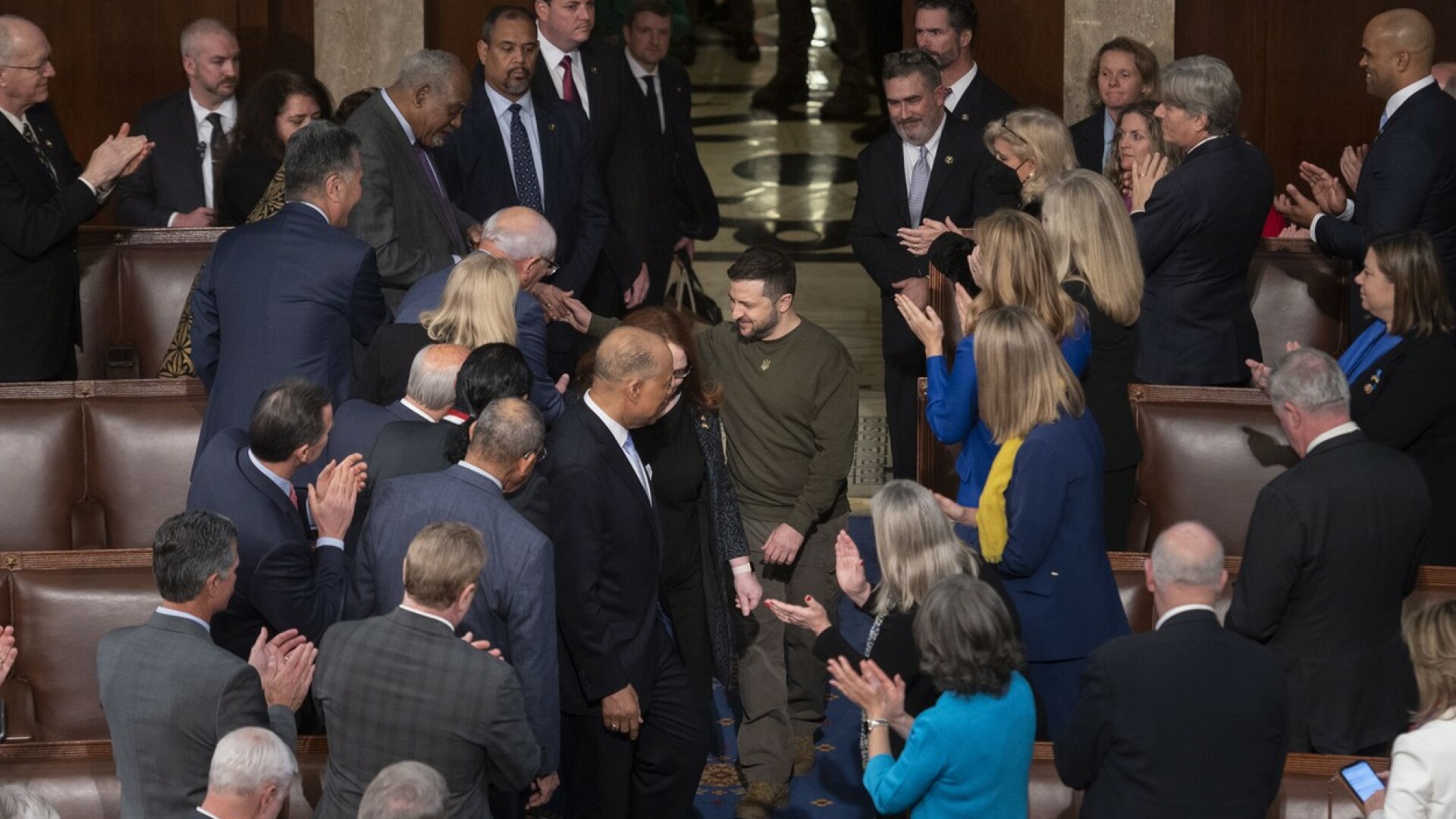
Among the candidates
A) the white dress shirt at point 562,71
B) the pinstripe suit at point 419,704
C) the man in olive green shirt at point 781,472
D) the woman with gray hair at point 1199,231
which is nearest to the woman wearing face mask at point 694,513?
the man in olive green shirt at point 781,472

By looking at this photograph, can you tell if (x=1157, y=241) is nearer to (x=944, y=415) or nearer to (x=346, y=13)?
(x=944, y=415)

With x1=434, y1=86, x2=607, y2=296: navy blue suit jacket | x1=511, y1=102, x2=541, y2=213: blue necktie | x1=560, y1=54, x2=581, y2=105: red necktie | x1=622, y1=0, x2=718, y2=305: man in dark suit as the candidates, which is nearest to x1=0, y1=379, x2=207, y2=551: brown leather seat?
x1=434, y1=86, x2=607, y2=296: navy blue suit jacket

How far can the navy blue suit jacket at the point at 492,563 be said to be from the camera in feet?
14.6

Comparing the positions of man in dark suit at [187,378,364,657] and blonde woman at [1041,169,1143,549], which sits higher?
blonde woman at [1041,169,1143,549]

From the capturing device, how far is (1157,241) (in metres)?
6.35

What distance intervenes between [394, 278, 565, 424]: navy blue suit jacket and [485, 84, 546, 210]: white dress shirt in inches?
65.2

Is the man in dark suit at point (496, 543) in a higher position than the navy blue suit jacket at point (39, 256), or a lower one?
lower

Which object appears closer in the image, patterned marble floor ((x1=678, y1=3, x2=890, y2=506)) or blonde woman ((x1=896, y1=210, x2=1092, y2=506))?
blonde woman ((x1=896, y1=210, x2=1092, y2=506))

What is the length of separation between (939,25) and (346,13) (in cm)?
310

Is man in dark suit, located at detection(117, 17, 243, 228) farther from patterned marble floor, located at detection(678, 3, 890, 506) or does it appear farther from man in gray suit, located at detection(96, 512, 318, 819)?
man in gray suit, located at detection(96, 512, 318, 819)

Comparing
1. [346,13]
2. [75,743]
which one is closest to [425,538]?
[75,743]

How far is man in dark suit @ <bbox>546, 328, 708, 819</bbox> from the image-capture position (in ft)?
16.1

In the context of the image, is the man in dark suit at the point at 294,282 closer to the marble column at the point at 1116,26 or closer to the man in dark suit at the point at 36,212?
the man in dark suit at the point at 36,212

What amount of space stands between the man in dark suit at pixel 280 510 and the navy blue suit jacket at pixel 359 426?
0.35 m
